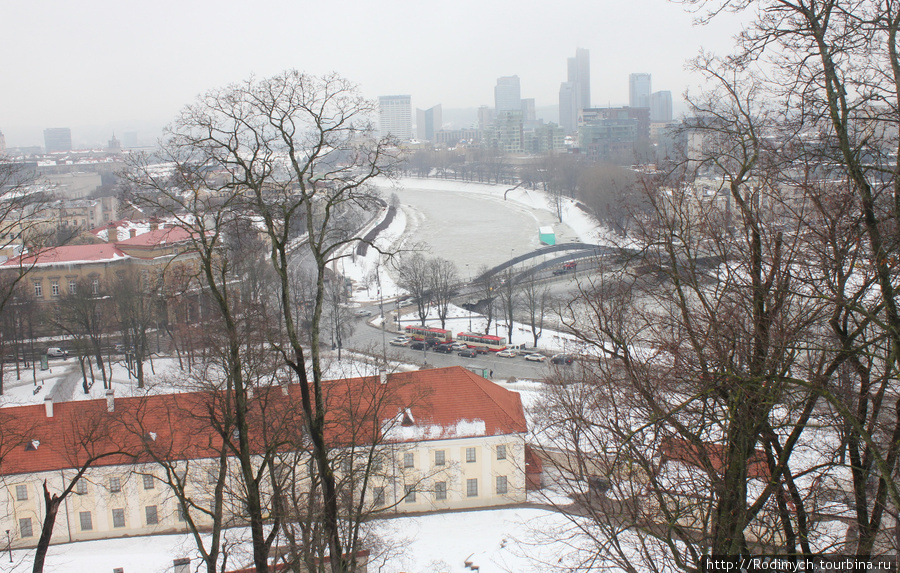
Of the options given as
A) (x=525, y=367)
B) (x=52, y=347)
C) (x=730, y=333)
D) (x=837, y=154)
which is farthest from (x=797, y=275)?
(x=52, y=347)

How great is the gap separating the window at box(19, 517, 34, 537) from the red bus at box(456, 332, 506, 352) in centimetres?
1419

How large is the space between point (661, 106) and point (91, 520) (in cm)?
14595

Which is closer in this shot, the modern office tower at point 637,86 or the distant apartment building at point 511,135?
the distant apartment building at point 511,135

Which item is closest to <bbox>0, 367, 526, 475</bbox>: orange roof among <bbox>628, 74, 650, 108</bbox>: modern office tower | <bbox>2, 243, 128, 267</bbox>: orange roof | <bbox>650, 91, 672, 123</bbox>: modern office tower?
<bbox>2, 243, 128, 267</bbox>: orange roof

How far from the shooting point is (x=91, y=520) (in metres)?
11.3

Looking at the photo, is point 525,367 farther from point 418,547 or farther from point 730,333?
point 730,333

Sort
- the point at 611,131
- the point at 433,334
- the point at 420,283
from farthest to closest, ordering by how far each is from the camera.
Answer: the point at 611,131 < the point at 420,283 < the point at 433,334

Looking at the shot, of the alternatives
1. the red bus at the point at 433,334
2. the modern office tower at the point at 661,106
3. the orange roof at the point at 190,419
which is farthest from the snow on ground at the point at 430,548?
the modern office tower at the point at 661,106

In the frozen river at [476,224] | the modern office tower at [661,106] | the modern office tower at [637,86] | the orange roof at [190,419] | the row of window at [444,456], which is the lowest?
the row of window at [444,456]

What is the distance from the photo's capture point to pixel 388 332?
2583 centimetres

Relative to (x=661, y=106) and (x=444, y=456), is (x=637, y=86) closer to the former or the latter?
(x=661, y=106)

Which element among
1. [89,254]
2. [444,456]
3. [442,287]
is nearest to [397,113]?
[442,287]

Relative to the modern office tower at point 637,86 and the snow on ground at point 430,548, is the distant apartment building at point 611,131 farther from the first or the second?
the modern office tower at point 637,86

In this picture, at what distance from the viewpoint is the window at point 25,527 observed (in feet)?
36.3
